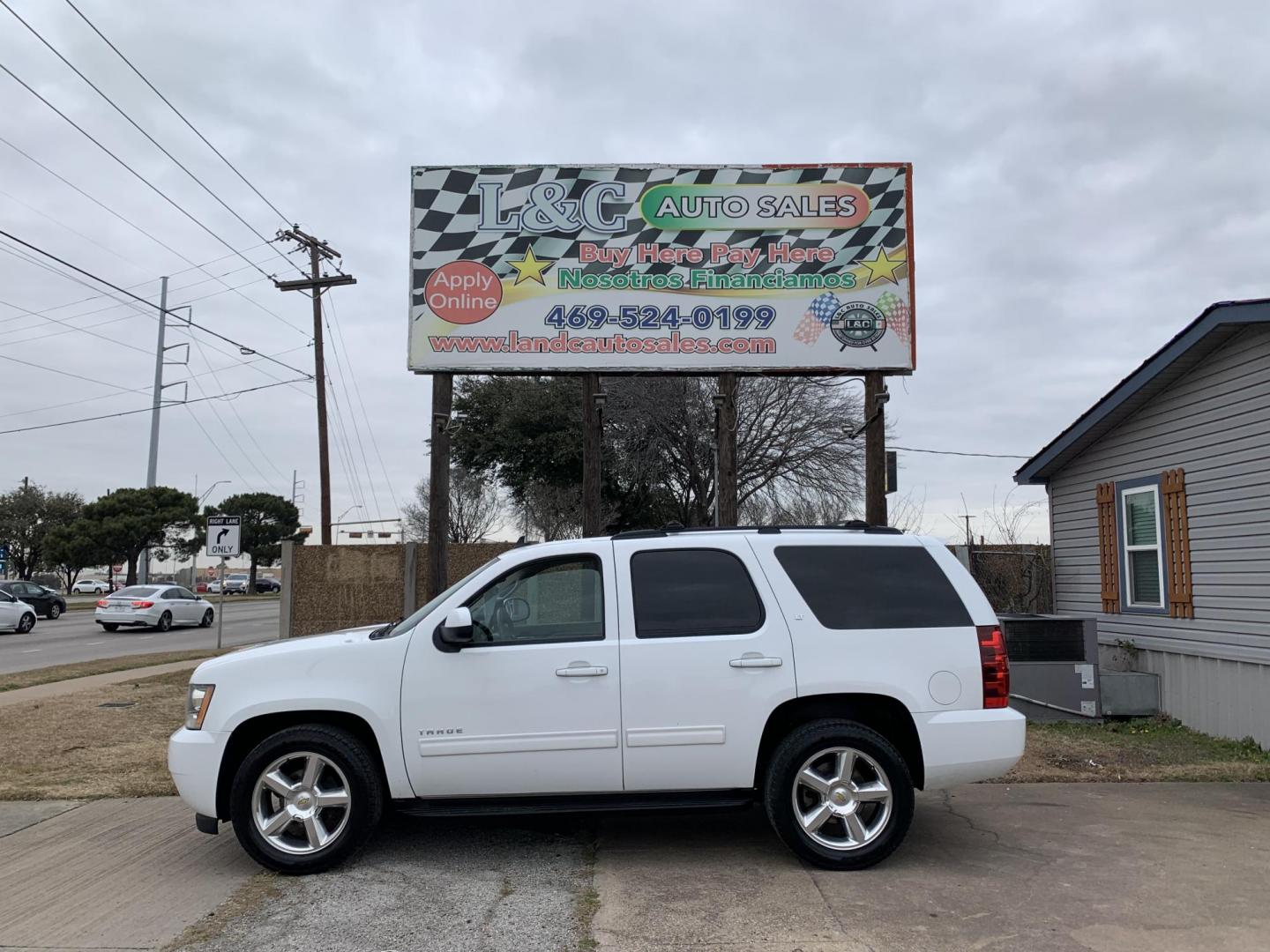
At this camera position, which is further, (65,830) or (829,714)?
(65,830)

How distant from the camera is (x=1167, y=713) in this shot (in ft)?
34.1

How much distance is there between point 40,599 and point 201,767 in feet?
116

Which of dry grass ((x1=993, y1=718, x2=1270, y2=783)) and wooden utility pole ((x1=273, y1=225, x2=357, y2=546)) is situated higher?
wooden utility pole ((x1=273, y1=225, x2=357, y2=546))

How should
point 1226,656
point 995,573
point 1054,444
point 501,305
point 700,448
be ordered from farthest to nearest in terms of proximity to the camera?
point 700,448 < point 995,573 < point 1054,444 < point 501,305 < point 1226,656

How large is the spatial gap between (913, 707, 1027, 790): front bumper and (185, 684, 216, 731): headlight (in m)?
3.93

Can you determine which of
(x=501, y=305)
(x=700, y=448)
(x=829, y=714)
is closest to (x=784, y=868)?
(x=829, y=714)

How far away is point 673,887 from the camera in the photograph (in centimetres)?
527

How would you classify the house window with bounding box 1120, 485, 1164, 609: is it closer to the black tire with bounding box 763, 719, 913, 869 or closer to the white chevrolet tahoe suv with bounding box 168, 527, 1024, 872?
the white chevrolet tahoe suv with bounding box 168, 527, 1024, 872

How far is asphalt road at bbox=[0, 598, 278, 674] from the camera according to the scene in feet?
66.9

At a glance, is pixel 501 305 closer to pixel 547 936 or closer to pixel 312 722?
pixel 312 722

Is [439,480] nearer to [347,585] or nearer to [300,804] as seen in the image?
[347,585]

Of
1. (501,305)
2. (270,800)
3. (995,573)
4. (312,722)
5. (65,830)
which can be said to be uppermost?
(501,305)

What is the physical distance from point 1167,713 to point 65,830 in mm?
10022

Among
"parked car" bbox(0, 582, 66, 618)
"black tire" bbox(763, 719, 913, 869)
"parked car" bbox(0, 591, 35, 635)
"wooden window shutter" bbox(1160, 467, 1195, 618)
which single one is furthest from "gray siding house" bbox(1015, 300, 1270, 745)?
"parked car" bbox(0, 582, 66, 618)
